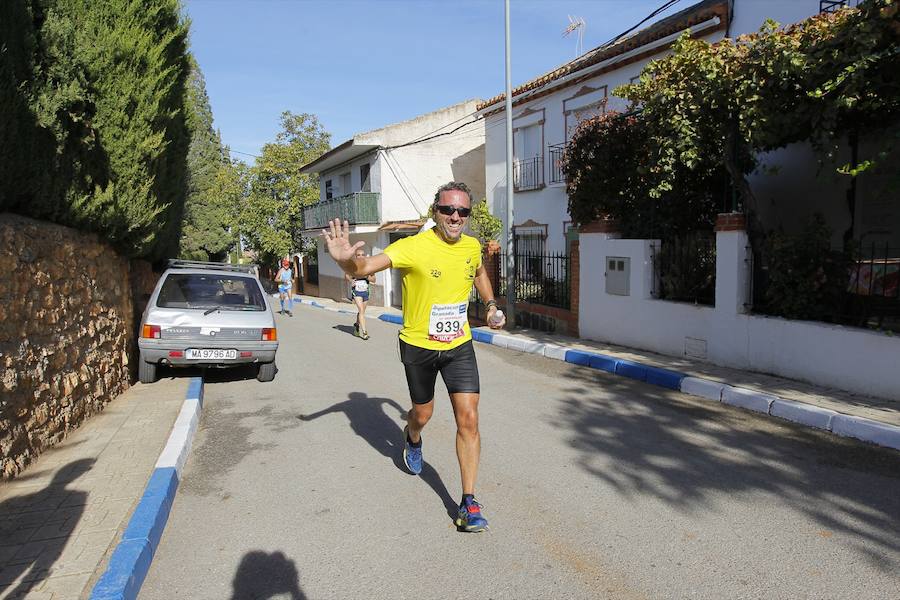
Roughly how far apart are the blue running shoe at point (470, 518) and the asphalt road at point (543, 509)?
6cm

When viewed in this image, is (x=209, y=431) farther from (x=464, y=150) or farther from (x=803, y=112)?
(x=464, y=150)

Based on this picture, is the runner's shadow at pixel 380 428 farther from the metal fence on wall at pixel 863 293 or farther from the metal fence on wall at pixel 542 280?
the metal fence on wall at pixel 542 280

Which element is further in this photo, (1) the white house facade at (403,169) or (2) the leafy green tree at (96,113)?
(1) the white house facade at (403,169)

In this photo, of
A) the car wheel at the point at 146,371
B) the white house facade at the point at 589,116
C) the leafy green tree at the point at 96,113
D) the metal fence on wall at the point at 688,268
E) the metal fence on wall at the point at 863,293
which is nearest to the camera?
the leafy green tree at the point at 96,113

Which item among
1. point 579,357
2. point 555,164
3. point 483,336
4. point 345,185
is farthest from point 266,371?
point 345,185

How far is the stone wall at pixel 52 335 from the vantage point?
4.48 meters

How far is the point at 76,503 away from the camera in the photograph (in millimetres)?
4020

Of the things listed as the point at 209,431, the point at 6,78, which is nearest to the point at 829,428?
the point at 209,431

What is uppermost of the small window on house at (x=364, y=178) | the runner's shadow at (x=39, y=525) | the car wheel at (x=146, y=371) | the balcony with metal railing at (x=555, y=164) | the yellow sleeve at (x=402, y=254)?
the small window on house at (x=364, y=178)

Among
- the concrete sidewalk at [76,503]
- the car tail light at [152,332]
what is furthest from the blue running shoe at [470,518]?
the car tail light at [152,332]

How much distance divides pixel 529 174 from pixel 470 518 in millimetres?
15103

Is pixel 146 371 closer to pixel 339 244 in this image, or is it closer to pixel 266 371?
pixel 266 371

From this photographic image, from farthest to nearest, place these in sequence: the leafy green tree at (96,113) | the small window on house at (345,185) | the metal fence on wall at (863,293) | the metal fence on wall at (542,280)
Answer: the small window on house at (345,185) → the metal fence on wall at (542,280) → the metal fence on wall at (863,293) → the leafy green tree at (96,113)

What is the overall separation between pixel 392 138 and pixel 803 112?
17757mm
